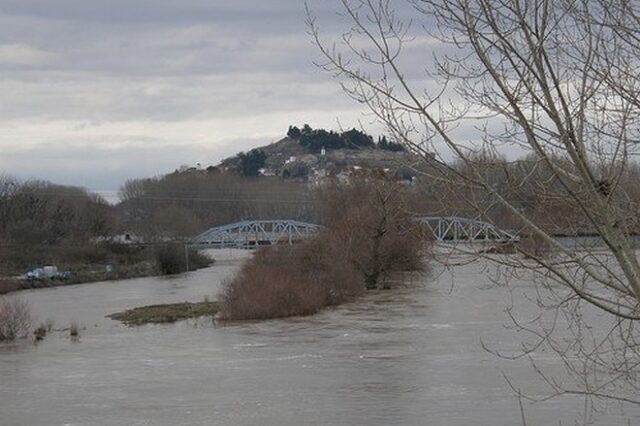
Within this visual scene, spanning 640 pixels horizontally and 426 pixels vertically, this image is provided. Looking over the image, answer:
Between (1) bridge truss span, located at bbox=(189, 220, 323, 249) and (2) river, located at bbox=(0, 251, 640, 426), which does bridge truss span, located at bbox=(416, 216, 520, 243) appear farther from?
(1) bridge truss span, located at bbox=(189, 220, 323, 249)

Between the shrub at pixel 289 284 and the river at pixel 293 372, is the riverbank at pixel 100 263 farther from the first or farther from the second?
the river at pixel 293 372

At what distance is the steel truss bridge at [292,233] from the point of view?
4.20 m

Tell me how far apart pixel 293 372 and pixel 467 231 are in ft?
42.3

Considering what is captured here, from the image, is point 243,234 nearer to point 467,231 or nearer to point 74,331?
point 74,331

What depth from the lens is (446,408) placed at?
13281 mm

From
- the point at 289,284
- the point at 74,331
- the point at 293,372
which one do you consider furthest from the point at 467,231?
the point at 289,284

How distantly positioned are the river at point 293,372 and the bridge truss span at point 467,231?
544 centimetres

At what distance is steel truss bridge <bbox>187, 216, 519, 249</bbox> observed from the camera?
13.8 ft

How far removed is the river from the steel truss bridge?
18.1 ft

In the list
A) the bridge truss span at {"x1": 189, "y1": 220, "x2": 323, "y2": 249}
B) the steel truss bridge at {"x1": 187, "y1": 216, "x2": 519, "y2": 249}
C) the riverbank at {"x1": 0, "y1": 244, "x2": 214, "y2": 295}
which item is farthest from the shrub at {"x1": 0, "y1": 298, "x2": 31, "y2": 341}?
the bridge truss span at {"x1": 189, "y1": 220, "x2": 323, "y2": 249}

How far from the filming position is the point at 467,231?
15.0 ft

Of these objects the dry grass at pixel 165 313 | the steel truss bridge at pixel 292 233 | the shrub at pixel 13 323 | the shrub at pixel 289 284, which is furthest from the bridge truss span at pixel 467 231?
the dry grass at pixel 165 313

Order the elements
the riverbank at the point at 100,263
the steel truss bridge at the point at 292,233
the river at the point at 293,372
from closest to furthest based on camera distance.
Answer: the steel truss bridge at the point at 292,233
the river at the point at 293,372
the riverbank at the point at 100,263

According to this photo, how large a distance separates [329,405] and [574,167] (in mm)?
10835
